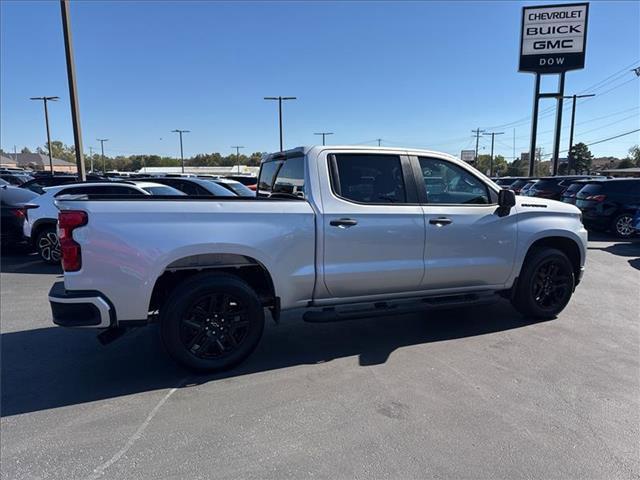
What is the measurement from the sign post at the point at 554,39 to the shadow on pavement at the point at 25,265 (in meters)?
30.1

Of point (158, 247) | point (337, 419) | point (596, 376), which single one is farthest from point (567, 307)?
point (158, 247)

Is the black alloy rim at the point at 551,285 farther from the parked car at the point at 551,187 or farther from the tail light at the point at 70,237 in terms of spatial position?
the parked car at the point at 551,187

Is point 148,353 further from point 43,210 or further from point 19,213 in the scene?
point 19,213

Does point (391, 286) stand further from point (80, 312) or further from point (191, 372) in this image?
point (80, 312)

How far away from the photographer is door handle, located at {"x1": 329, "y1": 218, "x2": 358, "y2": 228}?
401 cm

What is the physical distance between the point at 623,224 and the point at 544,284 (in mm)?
9371

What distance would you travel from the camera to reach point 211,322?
12.3ft

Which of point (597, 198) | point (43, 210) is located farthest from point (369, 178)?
point (597, 198)

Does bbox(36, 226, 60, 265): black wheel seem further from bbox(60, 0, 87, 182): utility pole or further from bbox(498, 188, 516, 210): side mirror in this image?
bbox(498, 188, 516, 210): side mirror

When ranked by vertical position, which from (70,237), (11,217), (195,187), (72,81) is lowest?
(11,217)

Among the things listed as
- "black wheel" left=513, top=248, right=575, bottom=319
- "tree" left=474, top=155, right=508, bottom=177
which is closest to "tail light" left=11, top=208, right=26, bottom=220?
"black wheel" left=513, top=248, right=575, bottom=319

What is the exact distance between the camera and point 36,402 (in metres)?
3.37

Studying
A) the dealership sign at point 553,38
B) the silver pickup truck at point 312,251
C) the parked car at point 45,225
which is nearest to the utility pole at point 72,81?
the parked car at point 45,225

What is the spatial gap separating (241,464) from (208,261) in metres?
1.65
